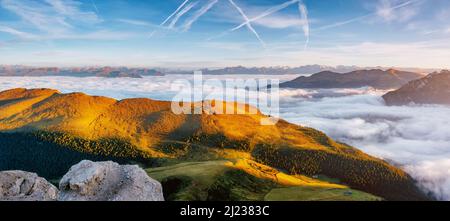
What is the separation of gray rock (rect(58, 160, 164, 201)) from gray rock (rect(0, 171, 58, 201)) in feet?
7.72

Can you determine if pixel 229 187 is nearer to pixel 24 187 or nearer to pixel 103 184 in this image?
pixel 24 187

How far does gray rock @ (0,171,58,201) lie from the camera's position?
17.9 meters

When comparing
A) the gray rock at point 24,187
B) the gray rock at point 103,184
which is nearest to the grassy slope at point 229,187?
the gray rock at point 24,187

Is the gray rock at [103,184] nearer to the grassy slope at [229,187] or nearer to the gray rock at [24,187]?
the gray rock at [24,187]

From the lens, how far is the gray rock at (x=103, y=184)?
1670cm

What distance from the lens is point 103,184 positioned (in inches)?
687

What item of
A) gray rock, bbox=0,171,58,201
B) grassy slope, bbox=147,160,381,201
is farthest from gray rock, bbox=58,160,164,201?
grassy slope, bbox=147,160,381,201

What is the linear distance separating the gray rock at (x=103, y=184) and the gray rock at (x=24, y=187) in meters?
2.35
